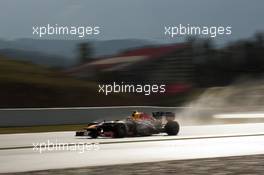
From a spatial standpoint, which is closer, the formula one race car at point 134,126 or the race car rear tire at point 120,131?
the formula one race car at point 134,126

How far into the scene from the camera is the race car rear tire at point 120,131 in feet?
41.6

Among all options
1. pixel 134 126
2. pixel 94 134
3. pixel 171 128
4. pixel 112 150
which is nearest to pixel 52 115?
pixel 171 128

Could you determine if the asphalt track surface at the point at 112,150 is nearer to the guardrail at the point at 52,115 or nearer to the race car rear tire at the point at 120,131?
the race car rear tire at the point at 120,131

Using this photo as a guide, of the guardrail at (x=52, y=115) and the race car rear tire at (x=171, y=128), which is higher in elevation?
the guardrail at (x=52, y=115)

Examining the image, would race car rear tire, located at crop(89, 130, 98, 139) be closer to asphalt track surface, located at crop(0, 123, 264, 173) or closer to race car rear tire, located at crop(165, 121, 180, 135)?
asphalt track surface, located at crop(0, 123, 264, 173)

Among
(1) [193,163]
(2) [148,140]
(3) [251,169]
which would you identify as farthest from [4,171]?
(2) [148,140]

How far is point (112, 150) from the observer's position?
455 inches

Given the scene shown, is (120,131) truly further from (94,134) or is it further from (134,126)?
(94,134)

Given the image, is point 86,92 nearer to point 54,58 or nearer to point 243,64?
point 54,58

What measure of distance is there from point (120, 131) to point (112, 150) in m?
1.23

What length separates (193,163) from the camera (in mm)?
9680

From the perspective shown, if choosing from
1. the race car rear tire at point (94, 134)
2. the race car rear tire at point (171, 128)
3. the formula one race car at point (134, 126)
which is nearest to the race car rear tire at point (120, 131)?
the formula one race car at point (134, 126)

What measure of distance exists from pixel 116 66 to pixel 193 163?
9.12 ft

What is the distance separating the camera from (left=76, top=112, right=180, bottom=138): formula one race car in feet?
40.9
